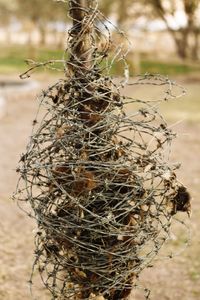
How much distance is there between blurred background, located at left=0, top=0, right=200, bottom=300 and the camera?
667cm

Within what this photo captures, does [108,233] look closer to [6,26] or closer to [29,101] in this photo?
[29,101]

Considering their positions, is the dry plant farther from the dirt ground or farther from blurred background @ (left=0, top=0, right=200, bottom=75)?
blurred background @ (left=0, top=0, right=200, bottom=75)

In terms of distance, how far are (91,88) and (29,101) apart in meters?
19.0

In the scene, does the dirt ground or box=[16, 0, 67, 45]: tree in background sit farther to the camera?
box=[16, 0, 67, 45]: tree in background

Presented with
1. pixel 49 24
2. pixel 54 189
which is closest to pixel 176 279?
pixel 54 189

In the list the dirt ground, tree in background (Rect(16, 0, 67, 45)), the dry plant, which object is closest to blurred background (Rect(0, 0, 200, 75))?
tree in background (Rect(16, 0, 67, 45))

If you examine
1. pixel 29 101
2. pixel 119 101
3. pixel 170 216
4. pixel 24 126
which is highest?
pixel 29 101

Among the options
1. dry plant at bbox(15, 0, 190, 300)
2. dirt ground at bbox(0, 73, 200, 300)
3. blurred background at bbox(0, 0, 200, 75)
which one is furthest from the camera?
blurred background at bbox(0, 0, 200, 75)

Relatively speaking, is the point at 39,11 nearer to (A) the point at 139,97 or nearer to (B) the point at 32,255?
(A) the point at 139,97

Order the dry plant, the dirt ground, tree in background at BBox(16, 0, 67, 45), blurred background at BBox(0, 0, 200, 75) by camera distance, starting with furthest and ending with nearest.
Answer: tree in background at BBox(16, 0, 67, 45) < blurred background at BBox(0, 0, 200, 75) < the dirt ground < the dry plant

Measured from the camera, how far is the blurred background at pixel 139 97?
667 cm

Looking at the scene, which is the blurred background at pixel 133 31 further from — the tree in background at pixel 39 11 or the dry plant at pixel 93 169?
the dry plant at pixel 93 169

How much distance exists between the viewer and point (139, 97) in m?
23.1

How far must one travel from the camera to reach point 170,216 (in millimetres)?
3893
